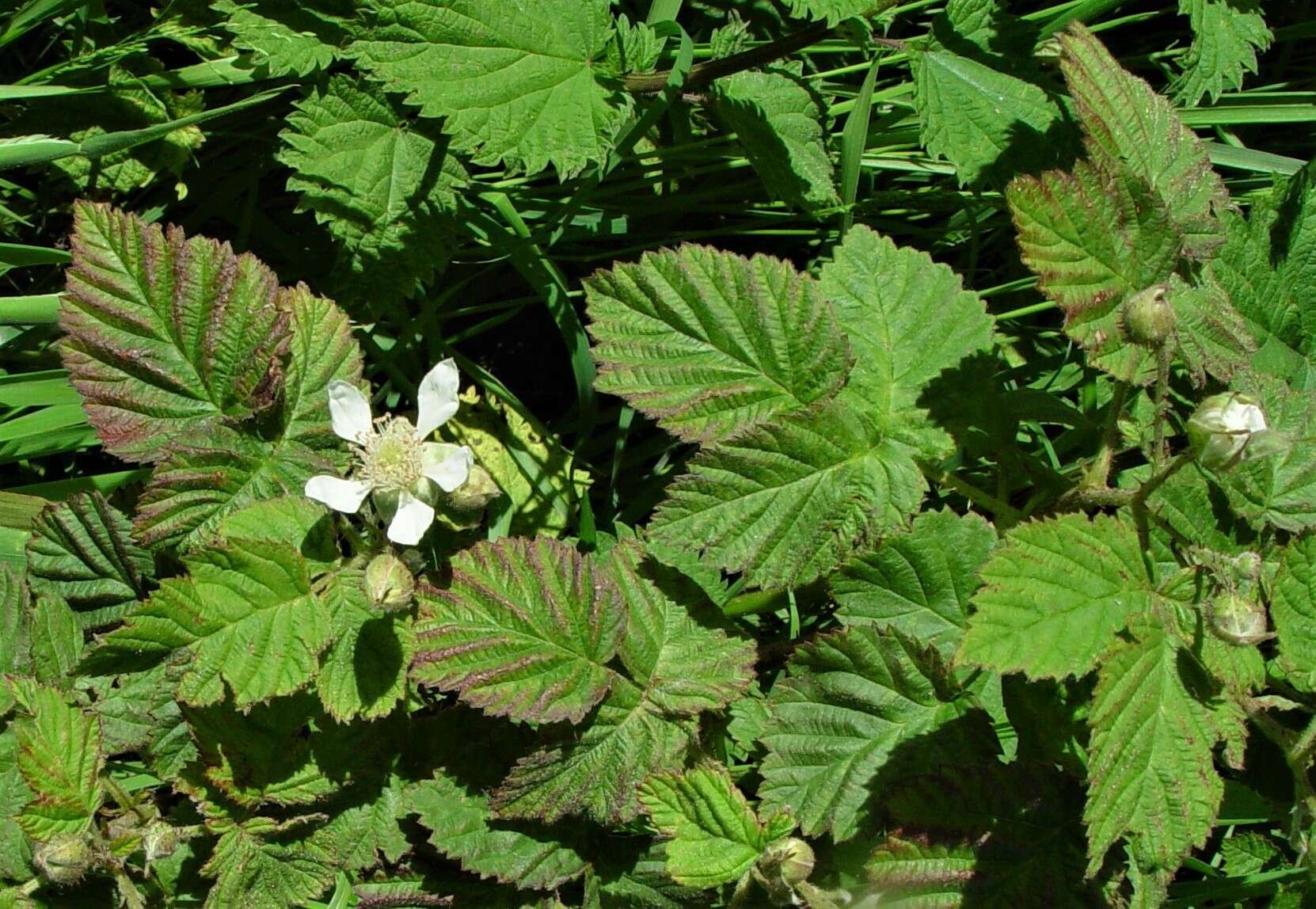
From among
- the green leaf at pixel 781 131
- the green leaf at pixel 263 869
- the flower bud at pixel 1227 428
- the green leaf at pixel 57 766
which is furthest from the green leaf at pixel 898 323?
the green leaf at pixel 57 766

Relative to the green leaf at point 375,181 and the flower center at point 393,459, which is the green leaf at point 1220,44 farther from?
the flower center at point 393,459

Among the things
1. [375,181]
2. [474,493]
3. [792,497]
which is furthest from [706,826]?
[375,181]

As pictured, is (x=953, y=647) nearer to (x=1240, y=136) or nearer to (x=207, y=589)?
(x=207, y=589)

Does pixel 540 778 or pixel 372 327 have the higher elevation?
pixel 372 327

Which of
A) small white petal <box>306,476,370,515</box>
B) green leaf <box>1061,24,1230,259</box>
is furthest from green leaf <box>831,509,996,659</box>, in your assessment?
small white petal <box>306,476,370,515</box>

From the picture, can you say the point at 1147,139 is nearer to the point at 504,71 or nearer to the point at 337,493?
the point at 504,71

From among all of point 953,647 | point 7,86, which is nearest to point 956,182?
point 953,647

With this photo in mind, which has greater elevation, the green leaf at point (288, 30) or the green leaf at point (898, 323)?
the green leaf at point (288, 30)
